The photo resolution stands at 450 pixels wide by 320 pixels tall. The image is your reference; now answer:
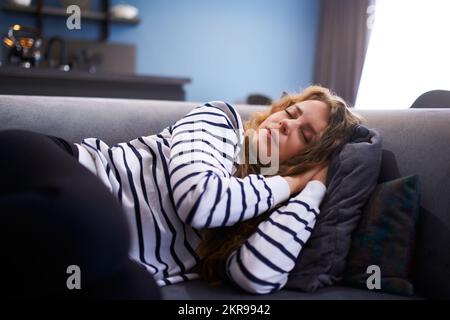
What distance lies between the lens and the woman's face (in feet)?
3.56

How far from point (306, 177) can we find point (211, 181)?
1.06 ft

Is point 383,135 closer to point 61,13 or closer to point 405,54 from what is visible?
point 405,54

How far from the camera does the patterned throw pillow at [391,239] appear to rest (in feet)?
3.05

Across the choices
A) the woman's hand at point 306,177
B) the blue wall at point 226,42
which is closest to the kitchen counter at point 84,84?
the blue wall at point 226,42

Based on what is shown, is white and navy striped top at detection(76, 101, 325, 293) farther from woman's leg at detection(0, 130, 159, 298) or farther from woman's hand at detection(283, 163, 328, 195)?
woman's leg at detection(0, 130, 159, 298)

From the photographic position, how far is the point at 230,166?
39.6 inches

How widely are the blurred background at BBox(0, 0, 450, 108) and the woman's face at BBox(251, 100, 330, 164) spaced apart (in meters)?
1.85

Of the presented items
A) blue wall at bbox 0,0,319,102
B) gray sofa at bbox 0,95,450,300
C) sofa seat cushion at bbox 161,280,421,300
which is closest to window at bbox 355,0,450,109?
blue wall at bbox 0,0,319,102

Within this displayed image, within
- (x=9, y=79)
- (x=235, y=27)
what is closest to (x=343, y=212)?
(x=9, y=79)

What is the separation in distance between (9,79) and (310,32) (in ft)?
9.66

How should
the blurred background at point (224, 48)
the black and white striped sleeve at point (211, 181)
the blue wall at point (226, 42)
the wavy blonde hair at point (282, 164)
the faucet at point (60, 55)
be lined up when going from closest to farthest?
the black and white striped sleeve at point (211, 181)
the wavy blonde hair at point (282, 164)
the blurred background at point (224, 48)
the faucet at point (60, 55)
the blue wall at point (226, 42)

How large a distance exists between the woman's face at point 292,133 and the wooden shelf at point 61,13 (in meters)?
3.07

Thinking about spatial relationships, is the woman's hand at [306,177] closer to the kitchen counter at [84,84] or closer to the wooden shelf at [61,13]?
the kitchen counter at [84,84]
